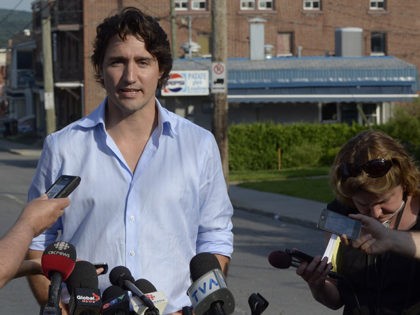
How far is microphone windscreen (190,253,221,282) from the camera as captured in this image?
3.76m

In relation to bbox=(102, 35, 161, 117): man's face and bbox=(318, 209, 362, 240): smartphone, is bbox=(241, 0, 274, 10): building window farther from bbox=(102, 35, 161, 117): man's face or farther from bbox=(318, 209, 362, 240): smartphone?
bbox=(318, 209, 362, 240): smartphone

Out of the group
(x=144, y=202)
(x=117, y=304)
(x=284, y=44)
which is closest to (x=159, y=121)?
(x=144, y=202)

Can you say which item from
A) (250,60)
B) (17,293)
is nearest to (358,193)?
(17,293)

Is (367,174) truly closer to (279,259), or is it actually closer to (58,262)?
(279,259)

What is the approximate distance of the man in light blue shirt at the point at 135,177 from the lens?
468 centimetres

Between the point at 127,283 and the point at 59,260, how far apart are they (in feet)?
0.79

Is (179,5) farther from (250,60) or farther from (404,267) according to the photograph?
(404,267)

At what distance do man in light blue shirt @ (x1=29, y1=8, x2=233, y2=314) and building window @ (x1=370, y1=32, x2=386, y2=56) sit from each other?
60.9m

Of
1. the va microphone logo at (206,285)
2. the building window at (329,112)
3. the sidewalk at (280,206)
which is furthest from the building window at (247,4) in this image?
the va microphone logo at (206,285)

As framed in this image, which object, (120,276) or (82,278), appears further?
(120,276)

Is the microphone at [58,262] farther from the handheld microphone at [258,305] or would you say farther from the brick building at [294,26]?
the brick building at [294,26]

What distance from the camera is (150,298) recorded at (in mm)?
3797

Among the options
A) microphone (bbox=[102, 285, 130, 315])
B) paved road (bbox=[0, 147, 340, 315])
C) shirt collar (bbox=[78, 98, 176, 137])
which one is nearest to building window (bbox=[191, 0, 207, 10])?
paved road (bbox=[0, 147, 340, 315])

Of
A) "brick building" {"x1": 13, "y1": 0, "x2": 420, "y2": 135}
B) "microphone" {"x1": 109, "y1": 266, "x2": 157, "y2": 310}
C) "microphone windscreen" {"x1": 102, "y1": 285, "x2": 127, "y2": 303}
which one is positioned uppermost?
"brick building" {"x1": 13, "y1": 0, "x2": 420, "y2": 135}
